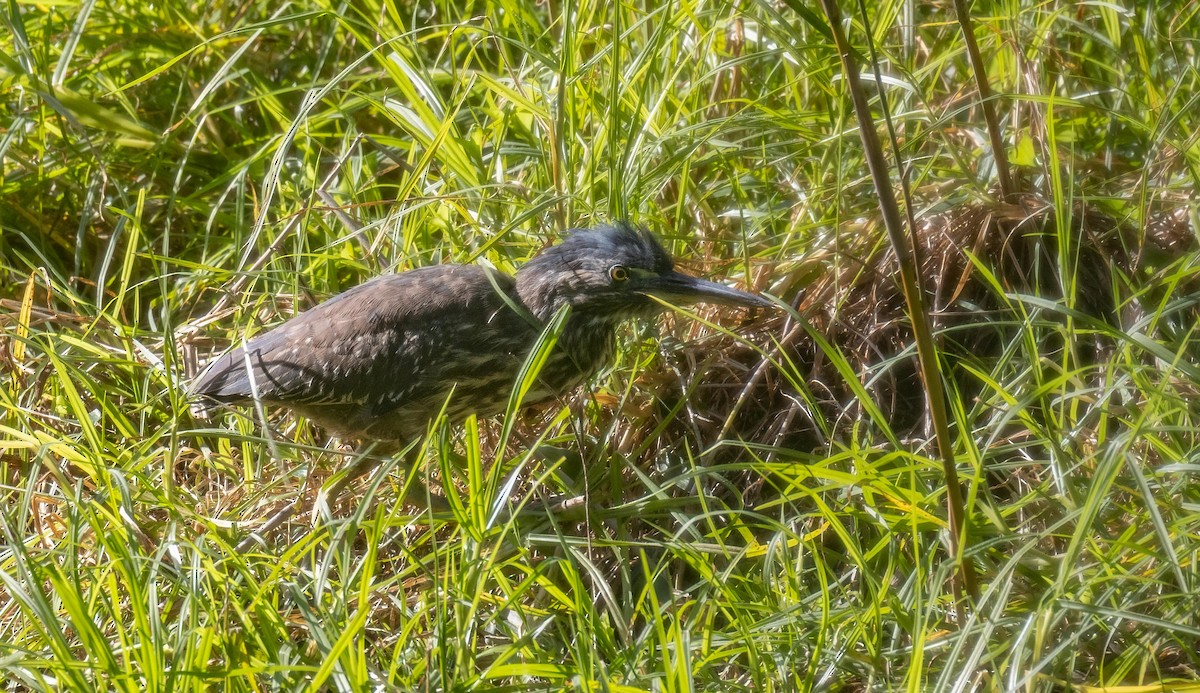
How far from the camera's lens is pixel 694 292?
435 cm

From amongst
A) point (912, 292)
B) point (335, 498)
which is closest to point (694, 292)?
point (335, 498)

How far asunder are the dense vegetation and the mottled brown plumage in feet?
0.51

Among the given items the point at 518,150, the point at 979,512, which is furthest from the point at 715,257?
the point at 979,512

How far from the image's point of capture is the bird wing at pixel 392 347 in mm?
4484

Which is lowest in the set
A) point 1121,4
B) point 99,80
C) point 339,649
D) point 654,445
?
point 654,445

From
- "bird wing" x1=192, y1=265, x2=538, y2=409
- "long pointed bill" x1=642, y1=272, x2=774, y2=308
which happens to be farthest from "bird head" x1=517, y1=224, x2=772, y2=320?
"bird wing" x1=192, y1=265, x2=538, y2=409

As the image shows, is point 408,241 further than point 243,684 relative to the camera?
Yes

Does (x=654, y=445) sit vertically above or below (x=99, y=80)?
below

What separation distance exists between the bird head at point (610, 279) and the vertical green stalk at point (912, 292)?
1.40 metres

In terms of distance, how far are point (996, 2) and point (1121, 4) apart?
1.94ft

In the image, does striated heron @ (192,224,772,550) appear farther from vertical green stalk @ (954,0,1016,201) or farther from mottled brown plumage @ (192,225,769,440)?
vertical green stalk @ (954,0,1016,201)

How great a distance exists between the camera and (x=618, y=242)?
440 centimetres

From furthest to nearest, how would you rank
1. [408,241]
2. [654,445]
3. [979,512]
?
[408,241] < [654,445] < [979,512]

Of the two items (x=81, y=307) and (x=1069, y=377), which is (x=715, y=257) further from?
(x=81, y=307)
